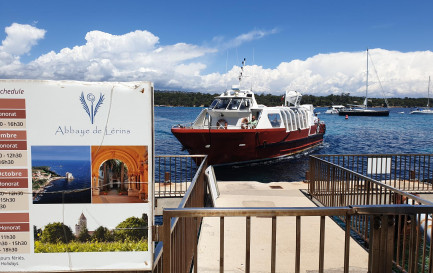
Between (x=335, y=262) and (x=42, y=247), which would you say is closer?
(x=42, y=247)

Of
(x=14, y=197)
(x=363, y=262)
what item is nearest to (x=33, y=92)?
(x=14, y=197)

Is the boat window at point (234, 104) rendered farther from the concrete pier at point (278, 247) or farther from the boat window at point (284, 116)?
the concrete pier at point (278, 247)

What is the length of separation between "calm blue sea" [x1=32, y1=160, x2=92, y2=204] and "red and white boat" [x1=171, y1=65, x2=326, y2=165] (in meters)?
16.9

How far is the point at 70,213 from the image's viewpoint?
2.50 metres

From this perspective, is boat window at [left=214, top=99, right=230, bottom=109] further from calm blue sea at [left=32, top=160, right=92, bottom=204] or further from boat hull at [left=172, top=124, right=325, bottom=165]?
calm blue sea at [left=32, top=160, right=92, bottom=204]

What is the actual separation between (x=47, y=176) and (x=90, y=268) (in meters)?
0.79

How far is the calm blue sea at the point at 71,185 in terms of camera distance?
8.17 feet

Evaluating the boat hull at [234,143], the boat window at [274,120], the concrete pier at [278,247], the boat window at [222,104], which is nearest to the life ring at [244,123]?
the boat hull at [234,143]

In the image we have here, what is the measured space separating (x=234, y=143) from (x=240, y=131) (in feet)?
3.59

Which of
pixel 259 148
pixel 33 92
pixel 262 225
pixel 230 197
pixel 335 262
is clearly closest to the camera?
pixel 33 92

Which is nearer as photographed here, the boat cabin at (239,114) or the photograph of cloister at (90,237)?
the photograph of cloister at (90,237)

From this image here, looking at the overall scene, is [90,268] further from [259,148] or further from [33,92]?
[259,148]

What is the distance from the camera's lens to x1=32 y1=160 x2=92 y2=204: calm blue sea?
2490 millimetres

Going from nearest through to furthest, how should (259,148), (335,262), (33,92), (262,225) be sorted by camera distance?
1. (33,92)
2. (335,262)
3. (262,225)
4. (259,148)
